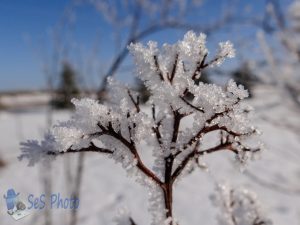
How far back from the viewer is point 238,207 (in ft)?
3.53

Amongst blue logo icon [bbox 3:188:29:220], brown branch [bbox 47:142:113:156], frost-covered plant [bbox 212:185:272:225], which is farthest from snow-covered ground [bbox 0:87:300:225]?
brown branch [bbox 47:142:113:156]

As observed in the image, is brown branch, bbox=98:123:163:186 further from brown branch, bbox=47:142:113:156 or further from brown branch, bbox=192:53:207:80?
brown branch, bbox=192:53:207:80

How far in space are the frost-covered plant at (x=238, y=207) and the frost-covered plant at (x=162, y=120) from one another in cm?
38

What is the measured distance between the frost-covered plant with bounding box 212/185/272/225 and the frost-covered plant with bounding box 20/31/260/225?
38cm

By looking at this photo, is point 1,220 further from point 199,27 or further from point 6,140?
point 6,140

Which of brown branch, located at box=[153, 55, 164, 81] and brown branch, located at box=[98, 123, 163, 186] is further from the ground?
brown branch, located at box=[153, 55, 164, 81]

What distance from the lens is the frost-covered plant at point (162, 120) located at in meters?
0.65

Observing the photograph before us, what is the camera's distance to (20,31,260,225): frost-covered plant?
65cm

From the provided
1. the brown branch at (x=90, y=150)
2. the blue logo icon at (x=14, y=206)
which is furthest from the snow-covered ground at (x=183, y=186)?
the brown branch at (x=90, y=150)

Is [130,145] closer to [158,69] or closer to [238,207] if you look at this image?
[158,69]

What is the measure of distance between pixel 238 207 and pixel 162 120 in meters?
0.49

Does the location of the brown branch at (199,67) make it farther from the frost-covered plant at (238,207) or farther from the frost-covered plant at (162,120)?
the frost-covered plant at (238,207)

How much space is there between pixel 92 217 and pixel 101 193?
1202mm

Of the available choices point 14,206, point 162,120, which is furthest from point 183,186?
point 162,120
